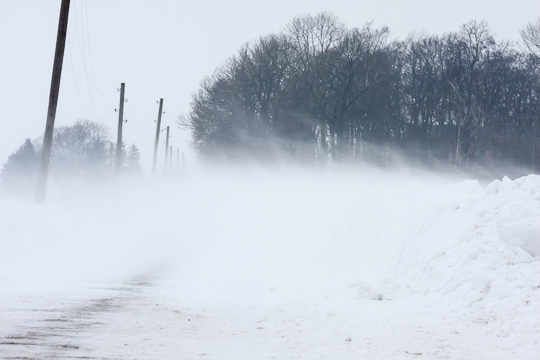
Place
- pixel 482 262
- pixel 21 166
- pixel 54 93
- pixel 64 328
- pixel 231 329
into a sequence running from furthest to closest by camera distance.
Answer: pixel 21 166
pixel 54 93
pixel 482 262
pixel 231 329
pixel 64 328

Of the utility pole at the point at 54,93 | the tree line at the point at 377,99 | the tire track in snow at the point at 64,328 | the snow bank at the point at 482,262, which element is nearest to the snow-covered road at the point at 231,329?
the tire track in snow at the point at 64,328

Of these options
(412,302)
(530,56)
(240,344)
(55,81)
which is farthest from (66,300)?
(530,56)

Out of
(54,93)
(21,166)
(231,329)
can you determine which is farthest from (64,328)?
(21,166)

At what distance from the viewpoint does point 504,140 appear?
146ft

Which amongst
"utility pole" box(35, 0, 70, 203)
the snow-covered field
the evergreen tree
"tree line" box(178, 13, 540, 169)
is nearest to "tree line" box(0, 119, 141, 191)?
the evergreen tree

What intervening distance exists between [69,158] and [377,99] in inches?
2274

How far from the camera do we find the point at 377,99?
49219 mm

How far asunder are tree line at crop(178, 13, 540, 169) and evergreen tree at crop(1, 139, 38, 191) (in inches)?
1700

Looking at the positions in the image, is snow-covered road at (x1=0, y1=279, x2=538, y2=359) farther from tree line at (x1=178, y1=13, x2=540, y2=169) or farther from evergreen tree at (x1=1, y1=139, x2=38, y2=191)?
evergreen tree at (x1=1, y1=139, x2=38, y2=191)

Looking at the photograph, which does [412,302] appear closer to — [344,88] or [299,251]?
[299,251]

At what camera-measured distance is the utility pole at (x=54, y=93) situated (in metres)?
21.6

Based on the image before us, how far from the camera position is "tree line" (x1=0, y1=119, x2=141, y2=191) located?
283 feet

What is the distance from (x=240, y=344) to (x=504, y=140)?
42.6 metres

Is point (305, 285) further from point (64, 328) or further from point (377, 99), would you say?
point (377, 99)
